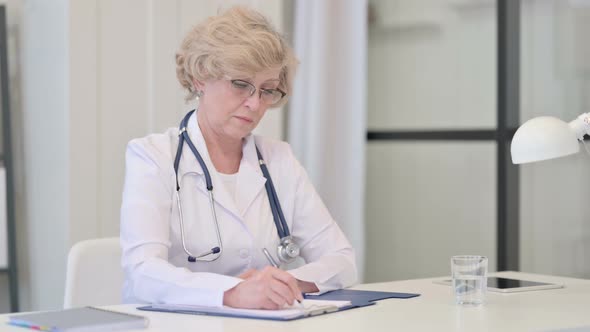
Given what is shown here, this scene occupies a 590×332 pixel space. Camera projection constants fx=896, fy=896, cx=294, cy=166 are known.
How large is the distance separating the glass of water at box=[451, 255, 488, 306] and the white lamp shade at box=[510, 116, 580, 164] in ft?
0.81

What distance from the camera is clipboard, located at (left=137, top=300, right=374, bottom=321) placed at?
1.79 metres

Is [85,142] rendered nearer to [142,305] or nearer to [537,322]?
[142,305]

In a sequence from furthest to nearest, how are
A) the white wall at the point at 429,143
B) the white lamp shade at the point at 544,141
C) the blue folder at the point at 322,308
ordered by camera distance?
the white wall at the point at 429,143 → the white lamp shade at the point at 544,141 → the blue folder at the point at 322,308

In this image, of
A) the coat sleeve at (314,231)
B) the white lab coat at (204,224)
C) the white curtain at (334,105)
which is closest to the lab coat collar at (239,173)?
the white lab coat at (204,224)

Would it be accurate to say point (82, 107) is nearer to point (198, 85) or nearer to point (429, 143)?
point (198, 85)

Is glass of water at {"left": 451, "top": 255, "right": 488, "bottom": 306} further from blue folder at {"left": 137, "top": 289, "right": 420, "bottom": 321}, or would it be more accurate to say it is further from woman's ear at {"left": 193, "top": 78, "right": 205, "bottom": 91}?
woman's ear at {"left": 193, "top": 78, "right": 205, "bottom": 91}

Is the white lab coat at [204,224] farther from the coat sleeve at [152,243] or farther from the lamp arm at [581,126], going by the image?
the lamp arm at [581,126]

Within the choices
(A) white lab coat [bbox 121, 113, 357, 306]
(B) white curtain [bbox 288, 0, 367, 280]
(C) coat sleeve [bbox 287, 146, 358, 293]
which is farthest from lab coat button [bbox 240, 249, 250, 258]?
(B) white curtain [bbox 288, 0, 367, 280]

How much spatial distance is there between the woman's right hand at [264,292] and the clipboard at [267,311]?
21 millimetres

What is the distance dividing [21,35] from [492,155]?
1973mm

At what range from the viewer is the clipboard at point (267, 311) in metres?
1.79

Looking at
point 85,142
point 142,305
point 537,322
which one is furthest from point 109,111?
point 537,322

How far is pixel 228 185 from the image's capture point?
8.19ft

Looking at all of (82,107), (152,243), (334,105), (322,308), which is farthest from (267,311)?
(334,105)
